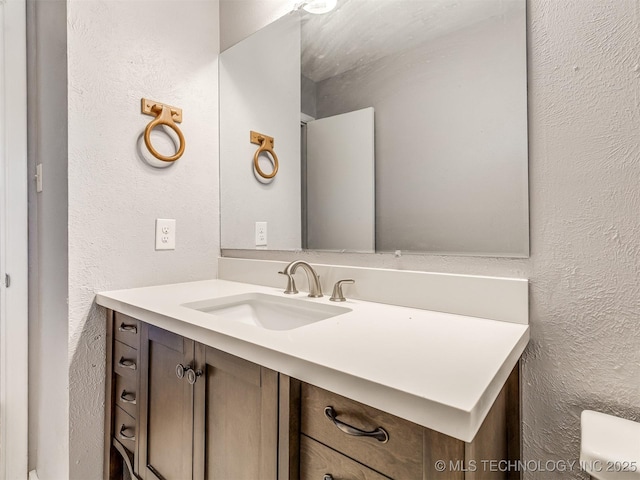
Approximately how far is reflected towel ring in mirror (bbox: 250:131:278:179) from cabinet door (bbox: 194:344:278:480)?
32.3 inches

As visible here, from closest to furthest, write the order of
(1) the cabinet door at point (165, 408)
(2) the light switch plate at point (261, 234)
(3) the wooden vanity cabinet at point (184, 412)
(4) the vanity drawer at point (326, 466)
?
(4) the vanity drawer at point (326, 466)
(3) the wooden vanity cabinet at point (184, 412)
(1) the cabinet door at point (165, 408)
(2) the light switch plate at point (261, 234)

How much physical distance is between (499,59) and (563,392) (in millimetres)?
820

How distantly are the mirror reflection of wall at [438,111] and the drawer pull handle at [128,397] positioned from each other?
748 mm

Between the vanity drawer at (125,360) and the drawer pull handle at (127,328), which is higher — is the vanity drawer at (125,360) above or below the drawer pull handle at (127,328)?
below

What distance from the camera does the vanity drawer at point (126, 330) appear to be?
1019 millimetres

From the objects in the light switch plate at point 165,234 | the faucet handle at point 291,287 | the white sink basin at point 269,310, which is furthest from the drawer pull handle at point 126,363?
the faucet handle at point 291,287

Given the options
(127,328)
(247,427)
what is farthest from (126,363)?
(247,427)

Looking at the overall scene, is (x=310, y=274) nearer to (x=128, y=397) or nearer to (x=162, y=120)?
(x=128, y=397)

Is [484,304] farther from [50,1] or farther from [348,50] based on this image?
[50,1]

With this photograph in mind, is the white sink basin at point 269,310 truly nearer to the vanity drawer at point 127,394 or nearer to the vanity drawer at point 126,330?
the vanity drawer at point 126,330

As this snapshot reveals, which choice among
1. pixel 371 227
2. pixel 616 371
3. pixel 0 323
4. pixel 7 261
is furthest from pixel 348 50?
pixel 0 323

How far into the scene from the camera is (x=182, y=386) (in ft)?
2.83

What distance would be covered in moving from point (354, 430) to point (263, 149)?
1172 mm

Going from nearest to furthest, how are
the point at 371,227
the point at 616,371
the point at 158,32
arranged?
the point at 616,371 < the point at 371,227 < the point at 158,32
